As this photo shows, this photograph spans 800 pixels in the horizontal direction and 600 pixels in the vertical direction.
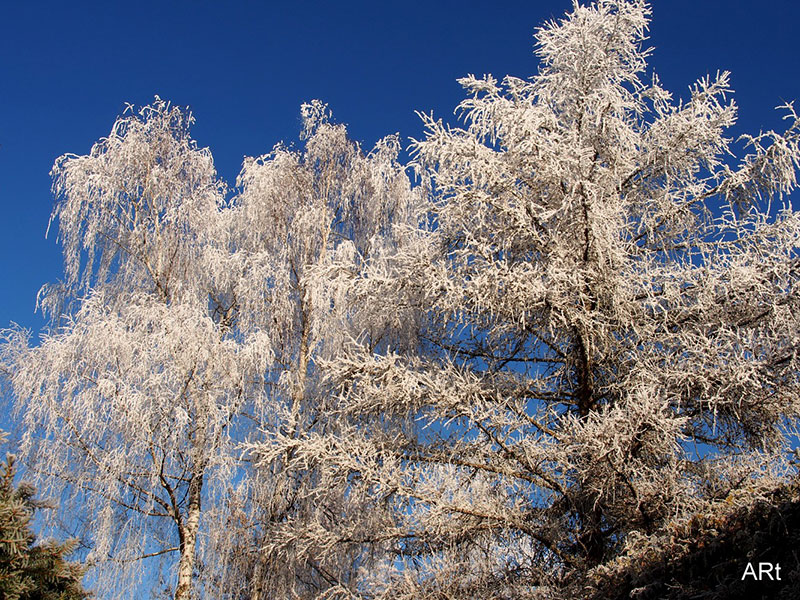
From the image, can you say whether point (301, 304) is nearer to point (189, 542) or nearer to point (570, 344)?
point (189, 542)

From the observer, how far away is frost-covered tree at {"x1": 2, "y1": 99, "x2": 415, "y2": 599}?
7.83 meters

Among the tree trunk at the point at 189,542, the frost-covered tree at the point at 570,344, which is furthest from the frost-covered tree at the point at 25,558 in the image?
the tree trunk at the point at 189,542

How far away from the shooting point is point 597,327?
6527 millimetres

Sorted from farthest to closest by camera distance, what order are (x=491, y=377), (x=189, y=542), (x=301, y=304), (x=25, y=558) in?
(x=301, y=304) → (x=189, y=542) → (x=491, y=377) → (x=25, y=558)

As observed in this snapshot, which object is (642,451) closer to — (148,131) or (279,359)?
(279,359)

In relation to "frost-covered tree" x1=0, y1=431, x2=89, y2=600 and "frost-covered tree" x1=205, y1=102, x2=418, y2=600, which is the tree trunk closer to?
"frost-covered tree" x1=205, y1=102, x2=418, y2=600

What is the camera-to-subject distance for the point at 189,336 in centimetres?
837

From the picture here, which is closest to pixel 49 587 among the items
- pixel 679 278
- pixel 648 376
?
pixel 648 376

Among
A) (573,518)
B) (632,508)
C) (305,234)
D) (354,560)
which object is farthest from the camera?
(305,234)

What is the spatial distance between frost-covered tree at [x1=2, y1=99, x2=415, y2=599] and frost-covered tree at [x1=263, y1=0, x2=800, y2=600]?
1.25 metres

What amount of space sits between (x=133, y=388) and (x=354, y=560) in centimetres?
307

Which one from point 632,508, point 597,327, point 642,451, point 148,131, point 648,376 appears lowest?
point 632,508

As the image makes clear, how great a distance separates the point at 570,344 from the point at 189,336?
427cm

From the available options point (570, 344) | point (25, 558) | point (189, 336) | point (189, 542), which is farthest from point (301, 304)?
point (25, 558)
